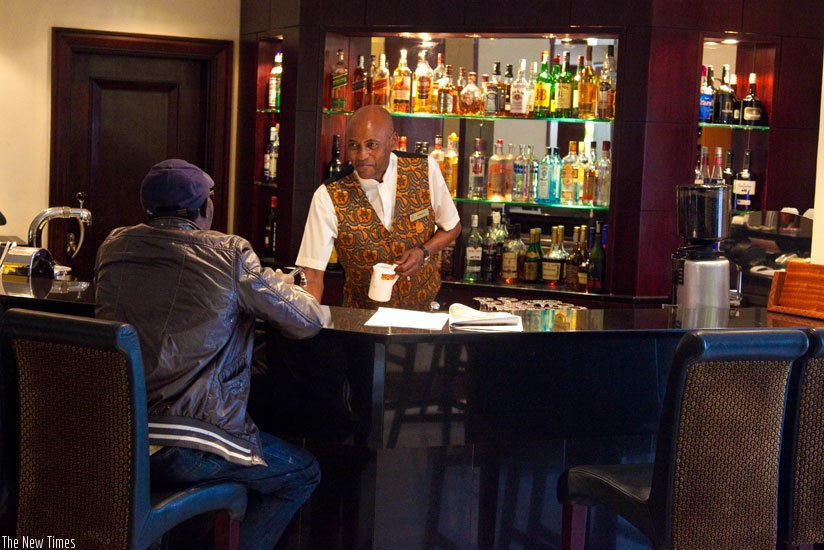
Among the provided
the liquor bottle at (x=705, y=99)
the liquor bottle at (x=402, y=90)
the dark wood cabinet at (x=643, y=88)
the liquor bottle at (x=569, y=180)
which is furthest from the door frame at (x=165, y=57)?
the liquor bottle at (x=705, y=99)

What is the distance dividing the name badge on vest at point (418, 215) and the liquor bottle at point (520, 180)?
3.85 feet

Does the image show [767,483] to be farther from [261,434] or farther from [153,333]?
[153,333]

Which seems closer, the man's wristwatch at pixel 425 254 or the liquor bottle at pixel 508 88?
the man's wristwatch at pixel 425 254

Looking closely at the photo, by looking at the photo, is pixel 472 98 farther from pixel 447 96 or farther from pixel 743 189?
pixel 743 189

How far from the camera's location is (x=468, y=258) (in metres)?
5.59

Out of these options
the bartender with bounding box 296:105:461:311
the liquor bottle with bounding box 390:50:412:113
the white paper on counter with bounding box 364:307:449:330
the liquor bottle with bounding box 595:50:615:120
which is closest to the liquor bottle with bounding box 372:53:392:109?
the liquor bottle with bounding box 390:50:412:113

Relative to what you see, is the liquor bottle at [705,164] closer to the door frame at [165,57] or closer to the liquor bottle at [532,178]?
the liquor bottle at [532,178]

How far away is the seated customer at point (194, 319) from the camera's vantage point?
2.60 meters

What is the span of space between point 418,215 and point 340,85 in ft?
4.83

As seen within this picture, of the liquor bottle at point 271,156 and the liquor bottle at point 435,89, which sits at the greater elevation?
the liquor bottle at point 435,89

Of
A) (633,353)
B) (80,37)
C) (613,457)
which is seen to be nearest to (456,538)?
(613,457)

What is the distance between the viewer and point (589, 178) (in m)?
5.34

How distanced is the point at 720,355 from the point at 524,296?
122 inches

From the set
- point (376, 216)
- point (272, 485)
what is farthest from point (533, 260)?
point (272, 485)
